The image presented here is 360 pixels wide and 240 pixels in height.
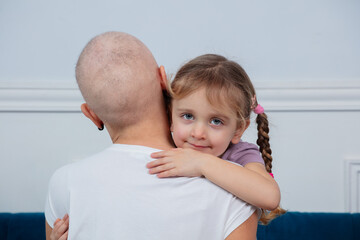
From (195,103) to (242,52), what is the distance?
984 mm

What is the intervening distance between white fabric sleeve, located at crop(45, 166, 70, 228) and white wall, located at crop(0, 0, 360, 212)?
1.06 m

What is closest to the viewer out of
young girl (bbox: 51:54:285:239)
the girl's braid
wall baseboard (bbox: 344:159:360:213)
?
young girl (bbox: 51:54:285:239)

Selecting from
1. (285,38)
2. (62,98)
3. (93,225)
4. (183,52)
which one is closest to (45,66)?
(62,98)

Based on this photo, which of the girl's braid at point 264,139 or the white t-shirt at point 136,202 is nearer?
the white t-shirt at point 136,202

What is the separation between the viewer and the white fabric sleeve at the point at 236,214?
85 centimetres

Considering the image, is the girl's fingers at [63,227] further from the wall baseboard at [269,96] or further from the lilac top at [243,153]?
the wall baseboard at [269,96]

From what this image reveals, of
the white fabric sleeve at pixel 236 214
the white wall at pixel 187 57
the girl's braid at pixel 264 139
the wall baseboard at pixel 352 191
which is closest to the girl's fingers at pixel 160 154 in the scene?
the white fabric sleeve at pixel 236 214

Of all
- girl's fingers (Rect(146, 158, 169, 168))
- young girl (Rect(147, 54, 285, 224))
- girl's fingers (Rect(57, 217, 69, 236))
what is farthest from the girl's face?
girl's fingers (Rect(57, 217, 69, 236))

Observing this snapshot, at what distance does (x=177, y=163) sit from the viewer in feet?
2.81

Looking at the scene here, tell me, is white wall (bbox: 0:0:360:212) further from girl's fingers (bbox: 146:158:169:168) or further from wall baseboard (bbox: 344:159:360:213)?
girl's fingers (bbox: 146:158:169:168)

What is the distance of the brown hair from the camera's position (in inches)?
40.5

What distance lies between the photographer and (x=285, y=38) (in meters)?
1.96

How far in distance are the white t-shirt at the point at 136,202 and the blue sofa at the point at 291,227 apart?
1.09 metres

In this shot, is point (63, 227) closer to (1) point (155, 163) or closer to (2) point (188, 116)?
(1) point (155, 163)
